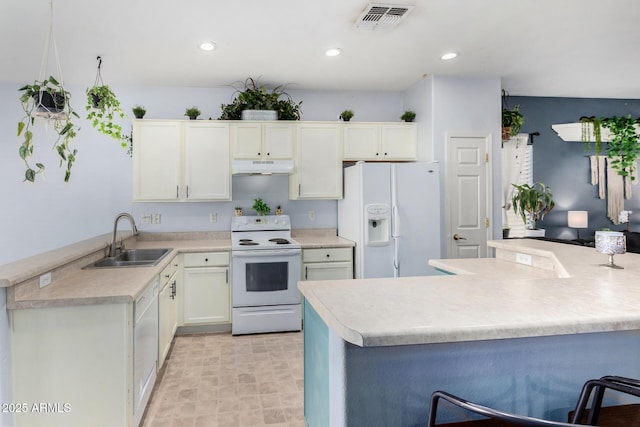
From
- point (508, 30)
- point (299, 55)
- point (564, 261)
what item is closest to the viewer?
point (564, 261)

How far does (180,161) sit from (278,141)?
1045 millimetres

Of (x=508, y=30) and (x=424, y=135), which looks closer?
(x=508, y=30)

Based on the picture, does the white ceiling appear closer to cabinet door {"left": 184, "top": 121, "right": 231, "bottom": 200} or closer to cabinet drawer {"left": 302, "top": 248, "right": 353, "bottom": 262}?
cabinet door {"left": 184, "top": 121, "right": 231, "bottom": 200}

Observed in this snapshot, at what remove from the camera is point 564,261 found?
85.8 inches

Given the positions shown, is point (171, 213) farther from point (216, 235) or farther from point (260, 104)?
point (260, 104)

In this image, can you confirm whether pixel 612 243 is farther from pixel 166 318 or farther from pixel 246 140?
pixel 246 140

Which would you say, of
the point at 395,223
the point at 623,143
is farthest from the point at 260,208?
the point at 623,143

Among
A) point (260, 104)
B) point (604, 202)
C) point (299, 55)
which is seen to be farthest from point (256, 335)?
point (604, 202)

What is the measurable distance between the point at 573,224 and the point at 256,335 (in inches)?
159

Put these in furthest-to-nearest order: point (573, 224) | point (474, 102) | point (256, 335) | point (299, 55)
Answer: point (573, 224), point (474, 102), point (256, 335), point (299, 55)

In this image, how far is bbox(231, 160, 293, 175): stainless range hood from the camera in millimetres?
3988

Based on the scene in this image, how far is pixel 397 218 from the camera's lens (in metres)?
3.77

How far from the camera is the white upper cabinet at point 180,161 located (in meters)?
4.00

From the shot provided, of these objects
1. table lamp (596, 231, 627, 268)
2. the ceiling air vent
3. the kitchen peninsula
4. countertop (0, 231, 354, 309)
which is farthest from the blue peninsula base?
the ceiling air vent
